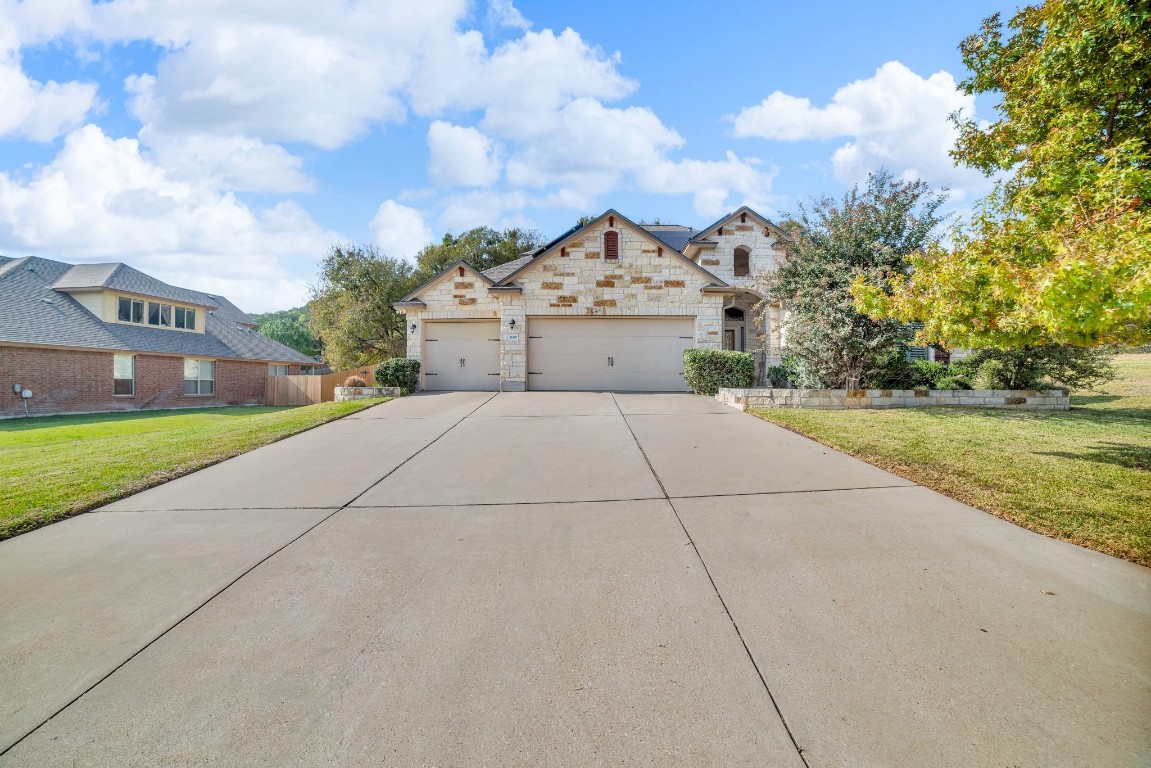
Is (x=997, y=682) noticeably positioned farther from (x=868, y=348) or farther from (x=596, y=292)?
(x=596, y=292)

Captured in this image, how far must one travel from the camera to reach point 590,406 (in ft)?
34.9

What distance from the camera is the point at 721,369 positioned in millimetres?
12312

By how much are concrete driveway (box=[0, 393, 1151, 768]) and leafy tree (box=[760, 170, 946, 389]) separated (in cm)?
615

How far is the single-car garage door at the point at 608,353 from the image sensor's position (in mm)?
14625

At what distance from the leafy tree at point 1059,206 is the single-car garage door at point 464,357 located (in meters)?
11.4

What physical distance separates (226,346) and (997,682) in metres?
30.1

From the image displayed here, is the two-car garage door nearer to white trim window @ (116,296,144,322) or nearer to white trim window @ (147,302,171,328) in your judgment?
white trim window @ (116,296,144,322)

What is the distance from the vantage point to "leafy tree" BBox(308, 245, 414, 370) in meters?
26.9

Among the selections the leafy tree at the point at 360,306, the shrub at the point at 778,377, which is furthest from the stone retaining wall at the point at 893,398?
the leafy tree at the point at 360,306

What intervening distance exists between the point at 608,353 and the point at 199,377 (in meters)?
20.4

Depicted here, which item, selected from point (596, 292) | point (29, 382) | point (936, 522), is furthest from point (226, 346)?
point (936, 522)

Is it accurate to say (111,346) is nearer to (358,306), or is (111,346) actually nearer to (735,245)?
(358,306)

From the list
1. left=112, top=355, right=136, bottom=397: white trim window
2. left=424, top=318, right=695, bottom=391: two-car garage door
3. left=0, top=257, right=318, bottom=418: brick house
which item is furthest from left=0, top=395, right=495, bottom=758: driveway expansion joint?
left=112, top=355, right=136, bottom=397: white trim window

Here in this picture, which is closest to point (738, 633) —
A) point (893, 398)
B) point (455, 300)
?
point (893, 398)
